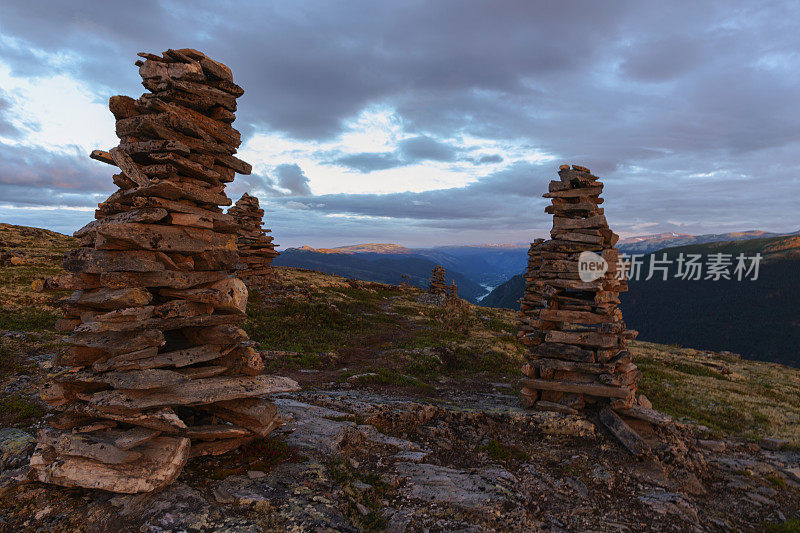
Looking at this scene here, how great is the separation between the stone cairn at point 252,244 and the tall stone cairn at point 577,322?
92.7ft

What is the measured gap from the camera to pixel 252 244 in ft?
117

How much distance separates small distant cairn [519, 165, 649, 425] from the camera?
12711 millimetres

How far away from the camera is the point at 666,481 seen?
9.48 m

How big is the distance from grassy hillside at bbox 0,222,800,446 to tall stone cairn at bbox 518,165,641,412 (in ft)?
14.7

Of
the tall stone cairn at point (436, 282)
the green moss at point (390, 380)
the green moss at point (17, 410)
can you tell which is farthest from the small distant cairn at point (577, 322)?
the tall stone cairn at point (436, 282)

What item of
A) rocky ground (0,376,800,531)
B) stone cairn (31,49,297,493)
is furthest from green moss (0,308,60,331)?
stone cairn (31,49,297,493)

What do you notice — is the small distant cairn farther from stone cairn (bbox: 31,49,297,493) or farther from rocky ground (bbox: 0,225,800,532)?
stone cairn (bbox: 31,49,297,493)

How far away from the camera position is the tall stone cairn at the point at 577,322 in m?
12.7

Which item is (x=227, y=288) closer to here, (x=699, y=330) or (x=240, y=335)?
(x=240, y=335)

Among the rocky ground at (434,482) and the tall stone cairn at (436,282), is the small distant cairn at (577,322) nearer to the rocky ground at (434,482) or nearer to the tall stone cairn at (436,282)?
the rocky ground at (434,482)

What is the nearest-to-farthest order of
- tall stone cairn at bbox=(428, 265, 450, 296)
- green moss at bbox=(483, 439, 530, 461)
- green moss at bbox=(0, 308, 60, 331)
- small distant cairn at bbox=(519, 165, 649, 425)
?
green moss at bbox=(483, 439, 530, 461) → small distant cairn at bbox=(519, 165, 649, 425) → green moss at bbox=(0, 308, 60, 331) → tall stone cairn at bbox=(428, 265, 450, 296)

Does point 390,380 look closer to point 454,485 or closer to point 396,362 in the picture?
point 396,362

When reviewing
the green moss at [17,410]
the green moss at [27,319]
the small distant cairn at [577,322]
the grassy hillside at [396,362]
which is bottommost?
the grassy hillside at [396,362]

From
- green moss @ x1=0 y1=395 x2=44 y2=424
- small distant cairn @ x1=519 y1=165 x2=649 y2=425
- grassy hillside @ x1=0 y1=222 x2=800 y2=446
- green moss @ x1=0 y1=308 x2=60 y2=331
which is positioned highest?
small distant cairn @ x1=519 y1=165 x2=649 y2=425
